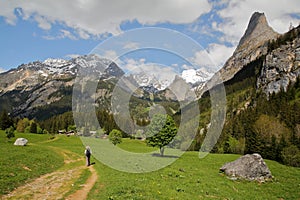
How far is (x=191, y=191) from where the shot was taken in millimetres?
24203

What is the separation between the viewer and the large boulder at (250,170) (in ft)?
110

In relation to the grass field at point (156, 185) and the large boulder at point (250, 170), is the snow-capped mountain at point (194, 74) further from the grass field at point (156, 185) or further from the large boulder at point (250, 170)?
the large boulder at point (250, 170)

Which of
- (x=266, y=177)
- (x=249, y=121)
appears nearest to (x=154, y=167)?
(x=266, y=177)

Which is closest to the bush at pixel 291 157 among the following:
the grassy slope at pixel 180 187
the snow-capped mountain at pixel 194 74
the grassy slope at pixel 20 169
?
the grassy slope at pixel 180 187

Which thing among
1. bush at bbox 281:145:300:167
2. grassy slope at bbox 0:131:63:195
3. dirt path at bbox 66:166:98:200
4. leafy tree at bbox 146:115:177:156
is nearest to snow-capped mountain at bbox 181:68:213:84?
dirt path at bbox 66:166:98:200

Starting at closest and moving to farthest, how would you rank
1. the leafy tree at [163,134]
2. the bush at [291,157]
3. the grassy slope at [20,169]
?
the grassy slope at [20,169], the leafy tree at [163,134], the bush at [291,157]

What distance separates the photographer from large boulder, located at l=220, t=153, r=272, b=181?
33.5m

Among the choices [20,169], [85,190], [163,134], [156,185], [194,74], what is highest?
[194,74]

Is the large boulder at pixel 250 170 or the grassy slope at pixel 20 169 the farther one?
the large boulder at pixel 250 170

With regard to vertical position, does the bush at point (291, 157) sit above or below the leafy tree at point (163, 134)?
below

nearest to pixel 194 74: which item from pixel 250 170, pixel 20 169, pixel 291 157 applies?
pixel 250 170

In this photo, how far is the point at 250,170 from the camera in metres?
33.8

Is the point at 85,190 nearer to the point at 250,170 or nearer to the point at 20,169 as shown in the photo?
the point at 20,169

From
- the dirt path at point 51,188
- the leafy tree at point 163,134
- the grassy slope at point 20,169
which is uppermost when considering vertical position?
the leafy tree at point 163,134
